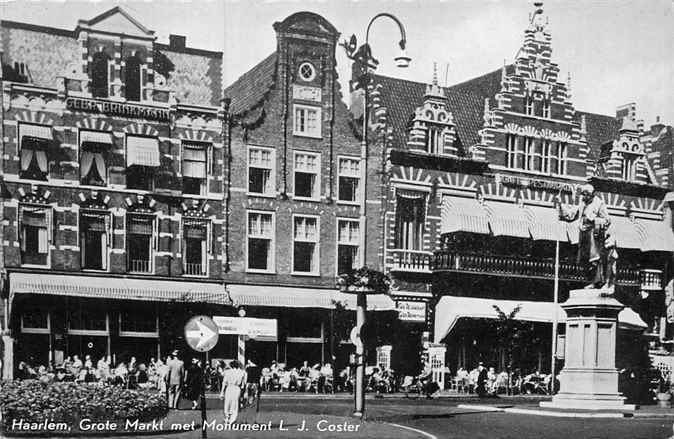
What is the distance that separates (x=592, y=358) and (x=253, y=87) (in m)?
19.5

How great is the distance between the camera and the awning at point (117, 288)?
30.2m

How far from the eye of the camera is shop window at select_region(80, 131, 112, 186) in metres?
31.2

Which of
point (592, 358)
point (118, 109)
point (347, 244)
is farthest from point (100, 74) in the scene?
point (592, 358)

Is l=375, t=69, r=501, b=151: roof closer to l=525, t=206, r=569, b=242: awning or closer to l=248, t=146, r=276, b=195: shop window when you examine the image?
l=525, t=206, r=569, b=242: awning

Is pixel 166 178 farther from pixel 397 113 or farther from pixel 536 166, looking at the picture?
pixel 536 166

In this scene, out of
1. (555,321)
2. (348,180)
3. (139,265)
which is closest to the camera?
(139,265)

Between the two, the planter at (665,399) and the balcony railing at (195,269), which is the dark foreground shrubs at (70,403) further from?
the balcony railing at (195,269)

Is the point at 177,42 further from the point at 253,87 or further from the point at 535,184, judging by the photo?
the point at 535,184

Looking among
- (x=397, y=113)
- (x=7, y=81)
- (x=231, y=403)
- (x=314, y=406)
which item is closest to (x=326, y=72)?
(x=397, y=113)

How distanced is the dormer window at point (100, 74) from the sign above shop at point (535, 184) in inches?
688

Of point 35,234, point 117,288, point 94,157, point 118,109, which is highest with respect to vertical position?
point 118,109

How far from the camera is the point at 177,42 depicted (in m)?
34.1

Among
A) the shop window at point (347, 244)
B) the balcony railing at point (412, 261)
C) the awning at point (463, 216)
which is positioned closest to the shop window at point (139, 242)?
the shop window at point (347, 244)

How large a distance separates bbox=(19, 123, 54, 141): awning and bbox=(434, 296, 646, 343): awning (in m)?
16.8
